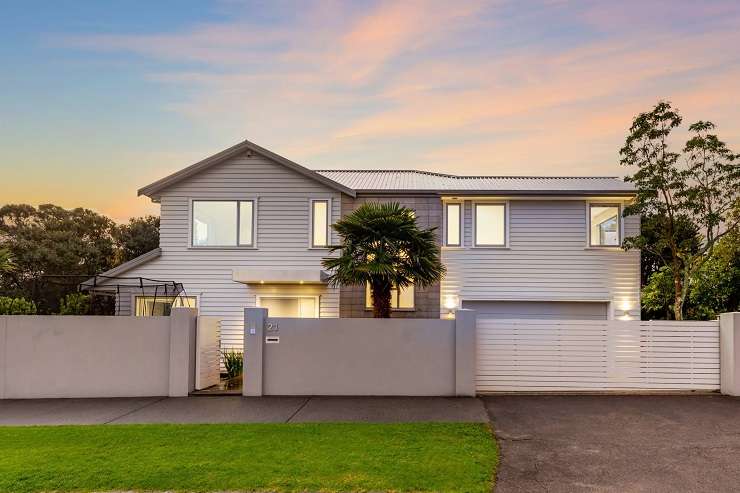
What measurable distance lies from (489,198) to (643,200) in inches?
165

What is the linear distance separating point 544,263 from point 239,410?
414 inches

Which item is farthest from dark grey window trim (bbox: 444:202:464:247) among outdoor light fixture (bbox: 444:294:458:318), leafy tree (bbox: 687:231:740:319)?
leafy tree (bbox: 687:231:740:319)

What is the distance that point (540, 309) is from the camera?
1645cm

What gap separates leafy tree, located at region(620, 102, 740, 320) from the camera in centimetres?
1395

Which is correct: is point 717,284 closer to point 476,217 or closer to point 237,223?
point 476,217

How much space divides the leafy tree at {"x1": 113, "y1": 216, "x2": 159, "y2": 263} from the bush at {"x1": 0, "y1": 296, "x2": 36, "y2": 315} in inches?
904

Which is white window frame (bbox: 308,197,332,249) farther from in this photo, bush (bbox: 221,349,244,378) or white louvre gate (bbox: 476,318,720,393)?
white louvre gate (bbox: 476,318,720,393)

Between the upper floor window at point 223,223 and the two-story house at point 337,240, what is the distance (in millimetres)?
30

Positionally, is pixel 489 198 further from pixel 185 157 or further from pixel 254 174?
pixel 185 157

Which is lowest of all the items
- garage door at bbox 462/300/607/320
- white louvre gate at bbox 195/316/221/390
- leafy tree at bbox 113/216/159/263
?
white louvre gate at bbox 195/316/221/390

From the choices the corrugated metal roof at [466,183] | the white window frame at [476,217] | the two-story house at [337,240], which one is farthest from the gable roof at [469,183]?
the white window frame at [476,217]

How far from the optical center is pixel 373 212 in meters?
11.8

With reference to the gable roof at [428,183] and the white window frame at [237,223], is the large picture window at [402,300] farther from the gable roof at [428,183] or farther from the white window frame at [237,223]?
the white window frame at [237,223]

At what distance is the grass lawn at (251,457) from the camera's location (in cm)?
538
